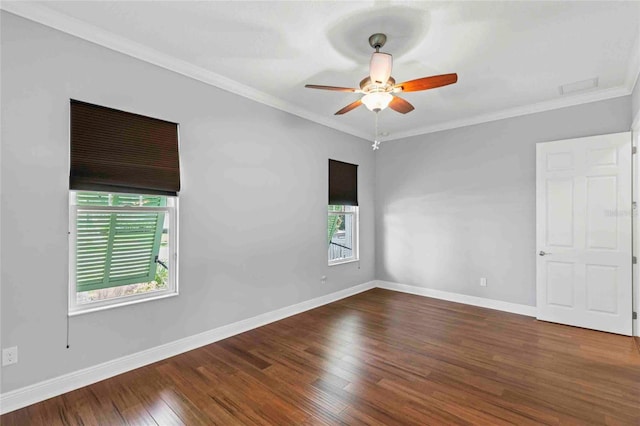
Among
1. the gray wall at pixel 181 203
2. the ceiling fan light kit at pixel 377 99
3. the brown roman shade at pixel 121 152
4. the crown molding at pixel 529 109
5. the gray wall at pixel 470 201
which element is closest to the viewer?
the gray wall at pixel 181 203

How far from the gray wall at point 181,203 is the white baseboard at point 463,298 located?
3.63 ft

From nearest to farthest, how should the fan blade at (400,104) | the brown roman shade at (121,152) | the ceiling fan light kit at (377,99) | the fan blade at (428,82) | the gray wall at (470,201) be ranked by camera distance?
the fan blade at (428,82) < the brown roman shade at (121,152) < the ceiling fan light kit at (377,99) < the fan blade at (400,104) < the gray wall at (470,201)

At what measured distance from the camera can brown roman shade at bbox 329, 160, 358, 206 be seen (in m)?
5.07

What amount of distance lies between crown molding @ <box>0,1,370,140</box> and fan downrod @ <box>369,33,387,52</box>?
5.40 ft

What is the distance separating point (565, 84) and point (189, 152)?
433cm

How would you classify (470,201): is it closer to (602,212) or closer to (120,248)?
(602,212)

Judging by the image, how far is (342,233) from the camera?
5.44 m

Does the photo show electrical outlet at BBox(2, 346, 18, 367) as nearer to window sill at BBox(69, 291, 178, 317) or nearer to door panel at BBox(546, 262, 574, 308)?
window sill at BBox(69, 291, 178, 317)

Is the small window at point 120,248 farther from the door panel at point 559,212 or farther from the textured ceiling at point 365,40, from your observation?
the door panel at point 559,212

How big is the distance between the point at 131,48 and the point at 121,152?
95 cm

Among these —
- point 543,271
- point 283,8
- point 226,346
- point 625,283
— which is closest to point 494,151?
point 543,271

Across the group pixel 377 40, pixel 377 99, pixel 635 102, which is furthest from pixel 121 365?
pixel 635 102

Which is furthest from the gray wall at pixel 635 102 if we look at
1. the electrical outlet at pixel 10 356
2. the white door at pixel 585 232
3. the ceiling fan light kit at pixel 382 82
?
the electrical outlet at pixel 10 356

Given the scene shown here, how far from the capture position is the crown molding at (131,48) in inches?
90.6
